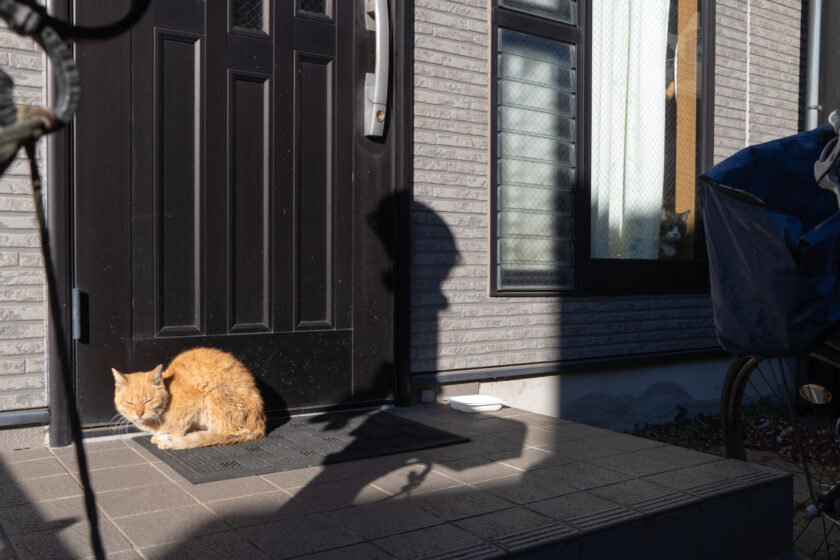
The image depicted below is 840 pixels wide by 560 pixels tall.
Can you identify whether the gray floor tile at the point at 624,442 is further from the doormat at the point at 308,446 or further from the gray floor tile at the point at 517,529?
the gray floor tile at the point at 517,529

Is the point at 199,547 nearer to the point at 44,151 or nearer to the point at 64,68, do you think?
the point at 64,68

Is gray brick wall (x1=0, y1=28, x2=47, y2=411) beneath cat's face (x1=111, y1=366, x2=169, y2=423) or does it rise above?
above

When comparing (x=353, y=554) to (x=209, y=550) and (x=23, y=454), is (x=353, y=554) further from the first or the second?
(x=23, y=454)

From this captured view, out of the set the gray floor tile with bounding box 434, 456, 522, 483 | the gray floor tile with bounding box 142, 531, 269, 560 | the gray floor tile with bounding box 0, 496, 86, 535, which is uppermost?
the gray floor tile with bounding box 0, 496, 86, 535

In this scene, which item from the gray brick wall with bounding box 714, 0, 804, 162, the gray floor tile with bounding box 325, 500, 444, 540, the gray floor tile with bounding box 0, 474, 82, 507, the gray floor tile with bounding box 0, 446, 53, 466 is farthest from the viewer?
the gray brick wall with bounding box 714, 0, 804, 162

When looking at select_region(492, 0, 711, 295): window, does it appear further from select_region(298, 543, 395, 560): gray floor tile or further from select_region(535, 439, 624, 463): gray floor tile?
select_region(298, 543, 395, 560): gray floor tile

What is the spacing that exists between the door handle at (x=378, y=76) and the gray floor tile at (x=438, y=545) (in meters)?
2.42

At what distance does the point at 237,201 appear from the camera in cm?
363

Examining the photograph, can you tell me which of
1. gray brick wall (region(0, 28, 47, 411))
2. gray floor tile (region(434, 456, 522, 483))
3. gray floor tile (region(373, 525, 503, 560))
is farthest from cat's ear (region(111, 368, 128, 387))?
gray floor tile (region(373, 525, 503, 560))

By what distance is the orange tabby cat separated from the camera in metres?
3.04

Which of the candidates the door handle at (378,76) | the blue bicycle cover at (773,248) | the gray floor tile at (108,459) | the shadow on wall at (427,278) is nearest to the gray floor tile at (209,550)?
the gray floor tile at (108,459)

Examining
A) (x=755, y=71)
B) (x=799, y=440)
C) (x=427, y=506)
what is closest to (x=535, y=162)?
(x=755, y=71)

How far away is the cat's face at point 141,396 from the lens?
3.02 m

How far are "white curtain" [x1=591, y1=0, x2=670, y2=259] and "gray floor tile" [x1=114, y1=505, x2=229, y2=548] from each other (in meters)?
3.68
